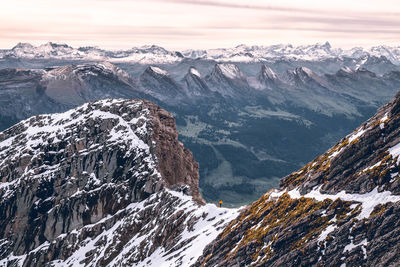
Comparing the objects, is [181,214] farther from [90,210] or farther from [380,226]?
[380,226]

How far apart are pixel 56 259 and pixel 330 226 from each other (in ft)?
475

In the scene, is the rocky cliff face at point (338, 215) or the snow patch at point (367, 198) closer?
the rocky cliff face at point (338, 215)

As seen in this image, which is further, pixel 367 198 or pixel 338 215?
pixel 338 215

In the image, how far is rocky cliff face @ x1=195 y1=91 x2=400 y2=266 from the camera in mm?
65812

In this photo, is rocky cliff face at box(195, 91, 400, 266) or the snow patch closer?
rocky cliff face at box(195, 91, 400, 266)

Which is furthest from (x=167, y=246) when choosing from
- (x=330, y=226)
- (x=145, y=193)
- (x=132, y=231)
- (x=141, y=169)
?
(x=330, y=226)

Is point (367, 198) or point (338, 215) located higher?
point (367, 198)

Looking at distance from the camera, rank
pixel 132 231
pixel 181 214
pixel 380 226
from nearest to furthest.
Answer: pixel 380 226 → pixel 181 214 → pixel 132 231

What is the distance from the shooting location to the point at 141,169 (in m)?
190

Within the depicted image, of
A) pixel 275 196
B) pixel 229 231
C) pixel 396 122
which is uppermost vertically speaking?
pixel 396 122

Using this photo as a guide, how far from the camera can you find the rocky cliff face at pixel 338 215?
65812 mm

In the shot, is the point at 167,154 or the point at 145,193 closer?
the point at 145,193

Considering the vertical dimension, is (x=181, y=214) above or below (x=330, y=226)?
below

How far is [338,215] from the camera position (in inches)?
2837
